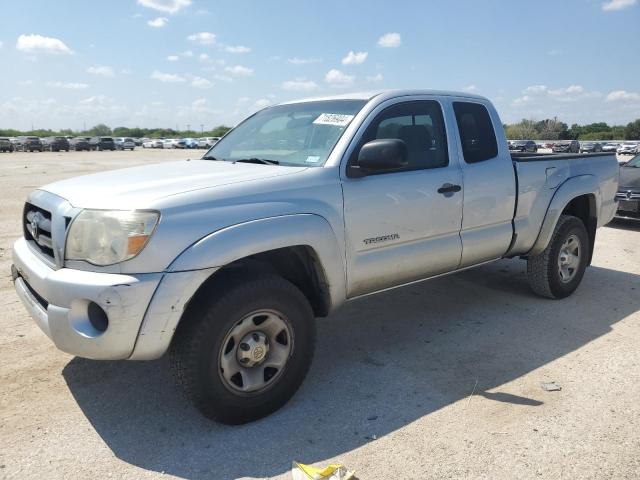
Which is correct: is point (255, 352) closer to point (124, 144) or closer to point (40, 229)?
point (40, 229)

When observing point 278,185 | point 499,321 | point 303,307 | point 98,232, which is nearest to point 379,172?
point 278,185

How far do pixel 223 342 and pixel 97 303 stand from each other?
2.20ft

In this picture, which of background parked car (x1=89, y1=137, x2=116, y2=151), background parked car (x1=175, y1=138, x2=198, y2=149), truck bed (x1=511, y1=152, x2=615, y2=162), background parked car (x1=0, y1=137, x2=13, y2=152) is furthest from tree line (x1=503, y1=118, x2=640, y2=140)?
truck bed (x1=511, y1=152, x2=615, y2=162)

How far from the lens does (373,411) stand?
3.12 meters

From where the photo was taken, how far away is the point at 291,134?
384cm

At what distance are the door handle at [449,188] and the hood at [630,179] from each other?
24.2 ft

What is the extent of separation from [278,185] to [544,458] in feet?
6.67

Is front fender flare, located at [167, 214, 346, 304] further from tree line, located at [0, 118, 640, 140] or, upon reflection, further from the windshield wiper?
tree line, located at [0, 118, 640, 140]

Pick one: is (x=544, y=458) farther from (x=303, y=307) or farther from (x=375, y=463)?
(x=303, y=307)

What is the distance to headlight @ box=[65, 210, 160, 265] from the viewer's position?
2559 mm

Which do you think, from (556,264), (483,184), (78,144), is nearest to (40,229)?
(483,184)

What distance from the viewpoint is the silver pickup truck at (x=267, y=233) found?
102 inches

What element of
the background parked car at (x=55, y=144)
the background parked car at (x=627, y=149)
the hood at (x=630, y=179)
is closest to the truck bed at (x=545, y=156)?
the hood at (x=630, y=179)

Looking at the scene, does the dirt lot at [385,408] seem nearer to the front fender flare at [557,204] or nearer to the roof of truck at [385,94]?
the front fender flare at [557,204]
